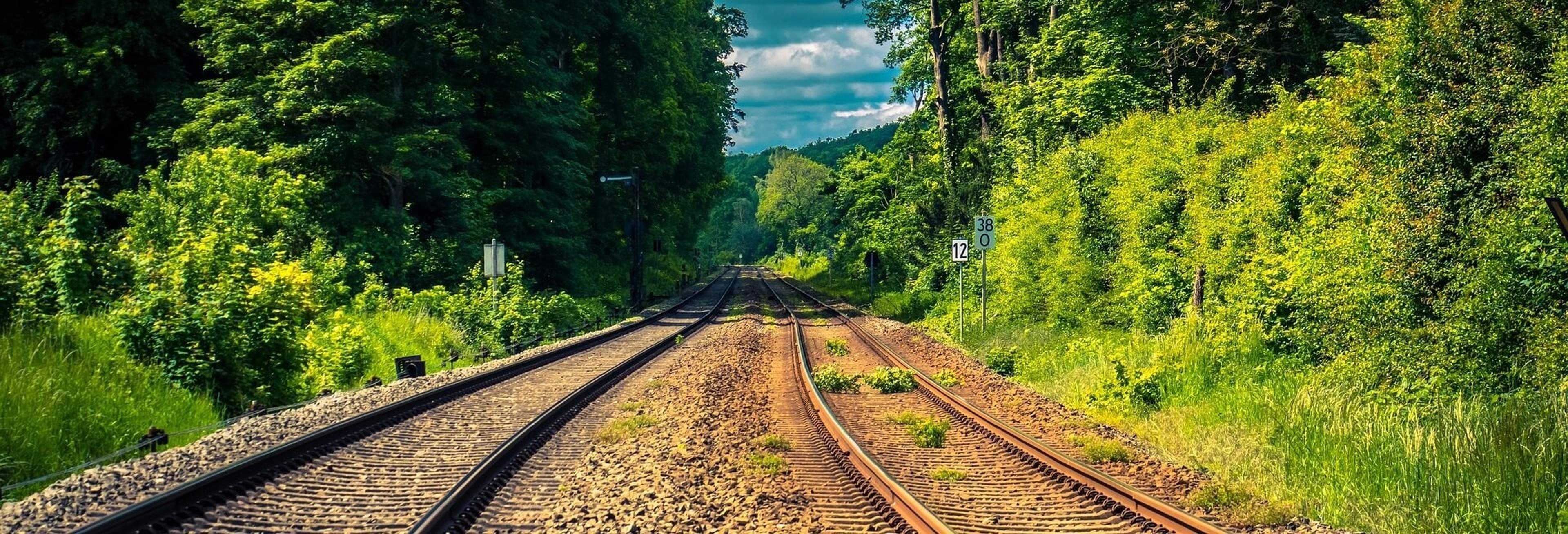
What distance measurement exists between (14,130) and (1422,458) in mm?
30806

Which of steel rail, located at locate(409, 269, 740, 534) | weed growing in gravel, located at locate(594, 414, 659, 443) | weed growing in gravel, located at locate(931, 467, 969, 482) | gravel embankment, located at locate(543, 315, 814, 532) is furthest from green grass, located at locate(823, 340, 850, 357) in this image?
weed growing in gravel, located at locate(931, 467, 969, 482)

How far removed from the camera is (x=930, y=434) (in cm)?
1000

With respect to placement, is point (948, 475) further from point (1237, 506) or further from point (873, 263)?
point (873, 263)

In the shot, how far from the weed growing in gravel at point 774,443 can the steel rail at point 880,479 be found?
1.96ft

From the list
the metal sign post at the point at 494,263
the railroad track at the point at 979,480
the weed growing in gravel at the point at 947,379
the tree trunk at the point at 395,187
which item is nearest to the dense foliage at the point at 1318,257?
the railroad track at the point at 979,480

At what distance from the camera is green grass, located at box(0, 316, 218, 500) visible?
7.98m

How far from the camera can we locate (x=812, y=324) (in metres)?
29.4

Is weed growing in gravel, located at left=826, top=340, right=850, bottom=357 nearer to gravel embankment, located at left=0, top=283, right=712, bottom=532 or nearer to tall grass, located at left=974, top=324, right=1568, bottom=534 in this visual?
tall grass, located at left=974, top=324, right=1568, bottom=534

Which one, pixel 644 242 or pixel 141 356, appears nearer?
pixel 141 356

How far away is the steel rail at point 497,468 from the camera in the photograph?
6.61 meters

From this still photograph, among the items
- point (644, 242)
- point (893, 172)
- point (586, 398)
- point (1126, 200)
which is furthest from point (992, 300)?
point (644, 242)

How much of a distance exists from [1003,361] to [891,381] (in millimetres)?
3925

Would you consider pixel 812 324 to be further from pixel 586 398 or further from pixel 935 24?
pixel 586 398

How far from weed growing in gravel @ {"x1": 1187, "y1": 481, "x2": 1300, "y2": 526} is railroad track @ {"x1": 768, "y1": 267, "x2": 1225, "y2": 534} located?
436 millimetres
